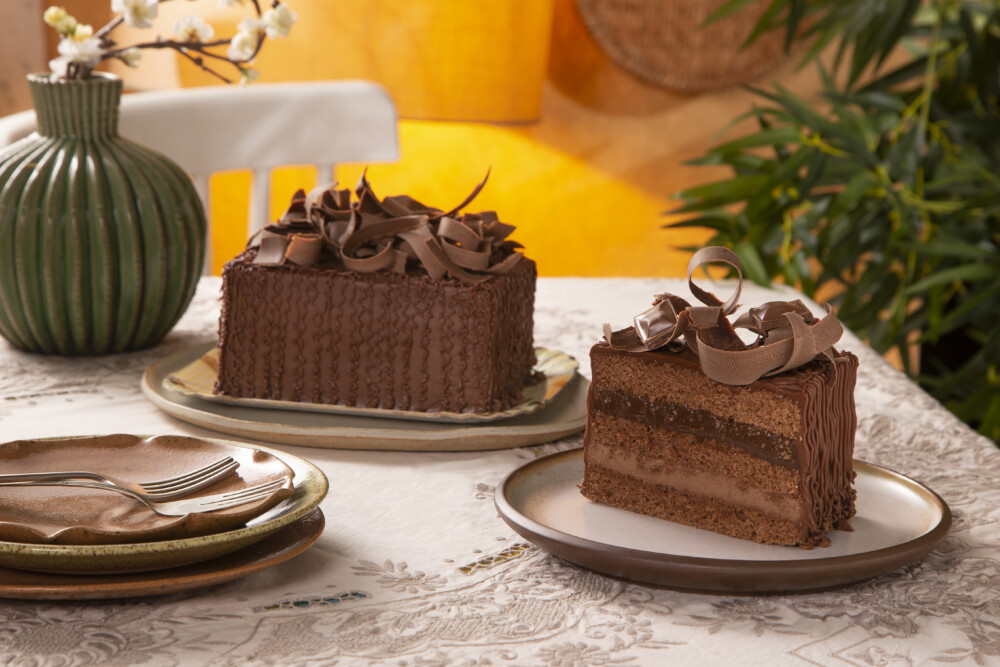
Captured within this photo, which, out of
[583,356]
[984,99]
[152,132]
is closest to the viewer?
[583,356]

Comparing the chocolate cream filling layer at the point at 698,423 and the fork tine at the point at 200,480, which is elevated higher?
the chocolate cream filling layer at the point at 698,423

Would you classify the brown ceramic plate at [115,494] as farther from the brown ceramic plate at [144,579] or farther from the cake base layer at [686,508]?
the cake base layer at [686,508]

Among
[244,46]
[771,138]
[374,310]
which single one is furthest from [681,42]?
[374,310]

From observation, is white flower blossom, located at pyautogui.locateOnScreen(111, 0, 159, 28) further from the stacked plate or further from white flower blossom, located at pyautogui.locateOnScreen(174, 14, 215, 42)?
the stacked plate

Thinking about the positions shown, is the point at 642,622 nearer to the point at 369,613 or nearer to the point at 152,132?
the point at 369,613

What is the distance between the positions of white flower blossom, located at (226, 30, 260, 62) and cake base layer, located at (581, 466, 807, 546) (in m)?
0.73

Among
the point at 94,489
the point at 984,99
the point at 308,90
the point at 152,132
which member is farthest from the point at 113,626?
the point at 984,99

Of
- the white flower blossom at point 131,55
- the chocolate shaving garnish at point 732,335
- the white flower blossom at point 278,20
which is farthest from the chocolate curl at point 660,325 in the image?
the white flower blossom at point 131,55

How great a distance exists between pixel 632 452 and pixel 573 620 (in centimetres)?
20

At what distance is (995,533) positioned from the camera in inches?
33.8

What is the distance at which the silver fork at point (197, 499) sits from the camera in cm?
74

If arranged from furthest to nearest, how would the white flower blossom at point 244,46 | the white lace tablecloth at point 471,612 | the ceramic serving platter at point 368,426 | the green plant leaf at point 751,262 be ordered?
the green plant leaf at point 751,262 < the white flower blossom at point 244,46 < the ceramic serving platter at point 368,426 < the white lace tablecloth at point 471,612

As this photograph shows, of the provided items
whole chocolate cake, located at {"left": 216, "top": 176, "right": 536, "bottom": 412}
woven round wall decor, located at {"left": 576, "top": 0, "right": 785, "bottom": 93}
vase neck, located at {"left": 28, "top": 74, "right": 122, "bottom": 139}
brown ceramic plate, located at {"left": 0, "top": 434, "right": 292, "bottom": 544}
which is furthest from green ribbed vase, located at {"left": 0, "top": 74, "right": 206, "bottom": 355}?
woven round wall decor, located at {"left": 576, "top": 0, "right": 785, "bottom": 93}

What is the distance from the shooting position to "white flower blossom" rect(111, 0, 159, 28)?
1192 millimetres
